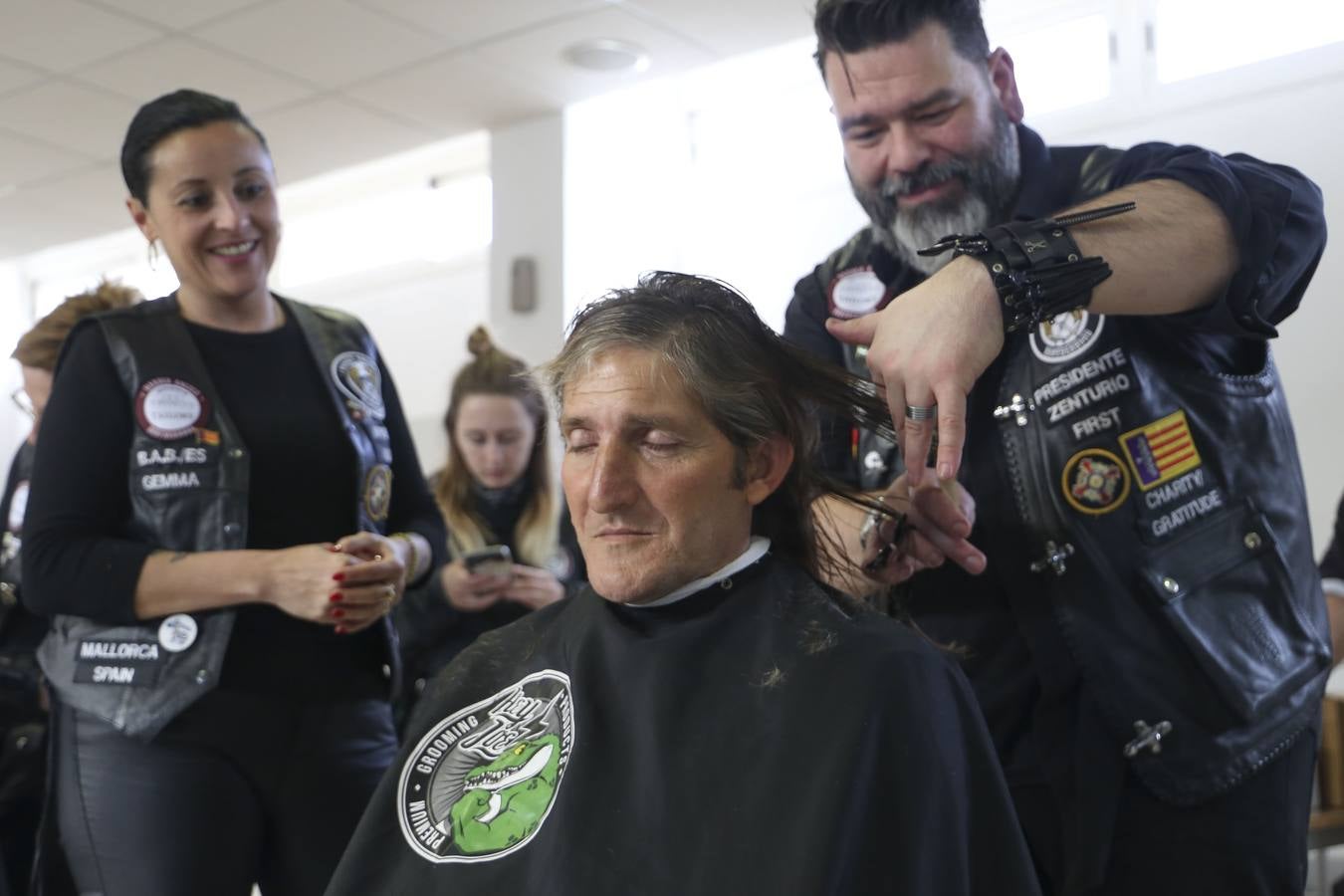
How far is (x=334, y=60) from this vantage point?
208 inches

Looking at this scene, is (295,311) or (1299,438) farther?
(1299,438)

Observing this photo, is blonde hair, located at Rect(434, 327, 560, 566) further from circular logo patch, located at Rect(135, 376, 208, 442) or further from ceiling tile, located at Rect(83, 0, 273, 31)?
ceiling tile, located at Rect(83, 0, 273, 31)

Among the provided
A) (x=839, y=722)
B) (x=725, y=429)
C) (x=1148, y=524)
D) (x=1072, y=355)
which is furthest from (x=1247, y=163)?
(x=839, y=722)

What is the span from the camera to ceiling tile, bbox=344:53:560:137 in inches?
214

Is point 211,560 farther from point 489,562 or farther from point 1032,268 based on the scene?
point 489,562

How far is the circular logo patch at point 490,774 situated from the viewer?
4.98ft

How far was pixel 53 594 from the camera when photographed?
190 cm

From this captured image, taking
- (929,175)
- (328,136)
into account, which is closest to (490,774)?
(929,175)

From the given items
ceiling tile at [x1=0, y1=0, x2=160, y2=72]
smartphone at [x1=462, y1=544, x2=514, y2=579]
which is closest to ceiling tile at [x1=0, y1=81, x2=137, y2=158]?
ceiling tile at [x1=0, y1=0, x2=160, y2=72]

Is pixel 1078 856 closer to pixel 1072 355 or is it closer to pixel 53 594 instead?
pixel 1072 355

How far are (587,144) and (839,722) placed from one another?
189 inches

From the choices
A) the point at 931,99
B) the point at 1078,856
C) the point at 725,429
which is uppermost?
the point at 931,99

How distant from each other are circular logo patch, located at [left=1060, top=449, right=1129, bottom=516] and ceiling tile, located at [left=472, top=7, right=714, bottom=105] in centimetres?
374

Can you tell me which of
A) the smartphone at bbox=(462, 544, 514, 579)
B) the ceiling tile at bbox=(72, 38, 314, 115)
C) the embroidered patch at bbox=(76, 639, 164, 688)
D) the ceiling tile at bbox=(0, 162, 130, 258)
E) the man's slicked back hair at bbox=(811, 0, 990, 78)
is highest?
the ceiling tile at bbox=(72, 38, 314, 115)
